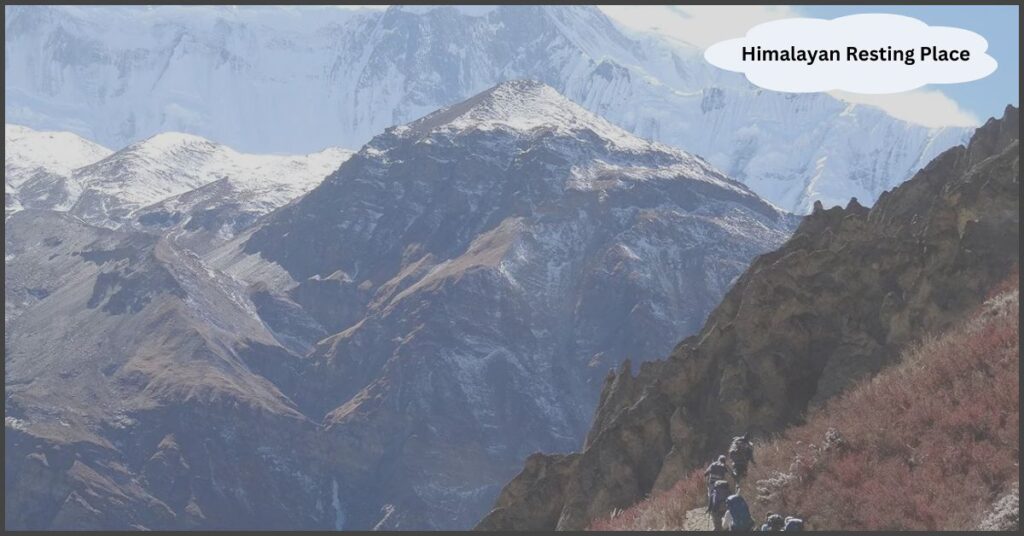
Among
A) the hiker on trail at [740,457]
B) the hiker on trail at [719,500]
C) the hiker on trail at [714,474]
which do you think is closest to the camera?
the hiker on trail at [719,500]

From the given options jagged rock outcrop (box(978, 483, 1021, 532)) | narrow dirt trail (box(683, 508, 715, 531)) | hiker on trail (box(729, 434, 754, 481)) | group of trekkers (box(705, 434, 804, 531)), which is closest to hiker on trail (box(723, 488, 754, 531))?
group of trekkers (box(705, 434, 804, 531))

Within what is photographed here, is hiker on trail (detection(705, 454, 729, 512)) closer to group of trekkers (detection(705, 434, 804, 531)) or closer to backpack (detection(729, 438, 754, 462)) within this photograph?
group of trekkers (detection(705, 434, 804, 531))

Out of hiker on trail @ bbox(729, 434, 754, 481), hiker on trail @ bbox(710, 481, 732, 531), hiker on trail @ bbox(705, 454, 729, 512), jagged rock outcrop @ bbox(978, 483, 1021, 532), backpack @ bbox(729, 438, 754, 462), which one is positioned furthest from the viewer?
backpack @ bbox(729, 438, 754, 462)

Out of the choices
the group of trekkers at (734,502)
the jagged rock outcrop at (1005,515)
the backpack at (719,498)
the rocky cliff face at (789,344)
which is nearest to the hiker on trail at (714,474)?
the group of trekkers at (734,502)

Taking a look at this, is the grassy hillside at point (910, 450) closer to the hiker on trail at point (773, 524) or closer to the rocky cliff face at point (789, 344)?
the hiker on trail at point (773, 524)

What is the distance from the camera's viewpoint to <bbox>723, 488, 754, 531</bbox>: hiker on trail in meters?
51.2

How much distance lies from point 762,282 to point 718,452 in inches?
331

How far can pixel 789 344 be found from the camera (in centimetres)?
6831

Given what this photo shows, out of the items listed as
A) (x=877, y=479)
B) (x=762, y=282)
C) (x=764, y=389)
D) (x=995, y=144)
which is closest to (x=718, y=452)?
(x=764, y=389)

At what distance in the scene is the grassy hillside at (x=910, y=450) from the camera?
5012cm

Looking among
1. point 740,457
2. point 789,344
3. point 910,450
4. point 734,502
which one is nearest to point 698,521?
point 740,457

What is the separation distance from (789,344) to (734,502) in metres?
17.9

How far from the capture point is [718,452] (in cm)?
6594

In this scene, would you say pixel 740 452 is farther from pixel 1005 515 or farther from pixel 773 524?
pixel 1005 515
